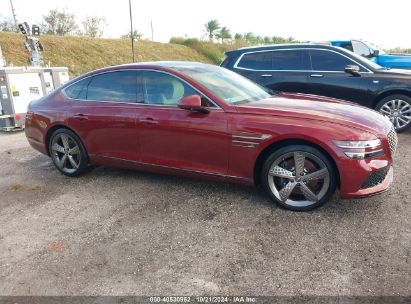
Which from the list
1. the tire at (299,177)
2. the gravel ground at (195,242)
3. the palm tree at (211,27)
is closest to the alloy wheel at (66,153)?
the gravel ground at (195,242)

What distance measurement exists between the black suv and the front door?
361cm

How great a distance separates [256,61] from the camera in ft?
24.2

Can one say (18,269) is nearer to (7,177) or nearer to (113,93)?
(113,93)

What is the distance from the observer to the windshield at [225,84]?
396 centimetres

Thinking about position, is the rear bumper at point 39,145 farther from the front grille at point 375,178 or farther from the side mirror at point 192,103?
the front grille at point 375,178

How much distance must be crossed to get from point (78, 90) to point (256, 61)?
155 inches

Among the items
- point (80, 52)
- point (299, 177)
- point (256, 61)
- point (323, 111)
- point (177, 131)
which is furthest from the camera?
point (80, 52)

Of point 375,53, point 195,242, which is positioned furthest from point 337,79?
point 375,53

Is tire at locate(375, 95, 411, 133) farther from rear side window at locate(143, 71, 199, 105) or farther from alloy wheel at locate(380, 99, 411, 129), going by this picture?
rear side window at locate(143, 71, 199, 105)

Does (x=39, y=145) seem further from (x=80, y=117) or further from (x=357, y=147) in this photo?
(x=357, y=147)

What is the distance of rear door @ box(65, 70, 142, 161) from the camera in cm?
431

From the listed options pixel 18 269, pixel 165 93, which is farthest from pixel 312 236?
pixel 18 269

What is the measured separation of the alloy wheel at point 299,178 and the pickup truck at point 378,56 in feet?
29.8

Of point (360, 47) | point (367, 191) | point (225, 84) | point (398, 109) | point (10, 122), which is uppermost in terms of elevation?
point (360, 47)
